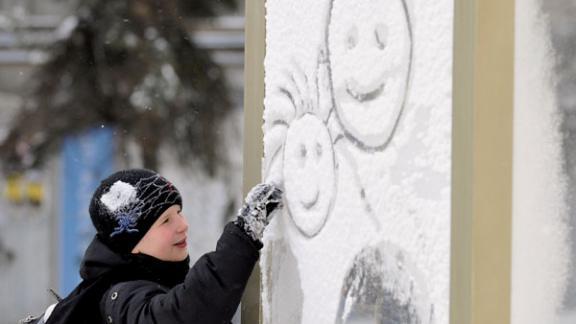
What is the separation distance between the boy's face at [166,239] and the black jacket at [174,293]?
56mm

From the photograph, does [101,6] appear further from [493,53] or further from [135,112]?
[493,53]

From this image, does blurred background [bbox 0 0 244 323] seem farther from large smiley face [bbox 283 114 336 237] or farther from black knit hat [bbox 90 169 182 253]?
large smiley face [bbox 283 114 336 237]

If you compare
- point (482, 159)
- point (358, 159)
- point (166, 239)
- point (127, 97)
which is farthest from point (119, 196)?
point (127, 97)

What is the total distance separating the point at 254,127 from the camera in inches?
91.7

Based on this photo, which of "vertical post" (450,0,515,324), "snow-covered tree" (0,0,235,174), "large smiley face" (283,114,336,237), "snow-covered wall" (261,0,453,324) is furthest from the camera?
"snow-covered tree" (0,0,235,174)

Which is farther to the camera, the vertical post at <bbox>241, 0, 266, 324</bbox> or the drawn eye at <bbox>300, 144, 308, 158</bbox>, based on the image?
the vertical post at <bbox>241, 0, 266, 324</bbox>

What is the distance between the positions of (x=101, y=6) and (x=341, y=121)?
4.78m

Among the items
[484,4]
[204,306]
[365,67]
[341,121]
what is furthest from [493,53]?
[204,306]

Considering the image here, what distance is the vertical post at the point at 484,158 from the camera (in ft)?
4.29

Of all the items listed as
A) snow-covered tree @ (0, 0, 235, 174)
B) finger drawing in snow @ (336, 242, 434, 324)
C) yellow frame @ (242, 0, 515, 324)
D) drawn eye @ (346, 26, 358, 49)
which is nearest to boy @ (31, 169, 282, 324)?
finger drawing in snow @ (336, 242, 434, 324)

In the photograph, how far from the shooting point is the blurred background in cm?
620

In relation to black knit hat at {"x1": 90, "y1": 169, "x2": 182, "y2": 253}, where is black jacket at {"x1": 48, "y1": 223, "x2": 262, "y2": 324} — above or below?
below

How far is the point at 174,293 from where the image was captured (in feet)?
6.79

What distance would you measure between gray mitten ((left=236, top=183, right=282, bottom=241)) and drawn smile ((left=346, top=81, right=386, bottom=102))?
1.39 feet
